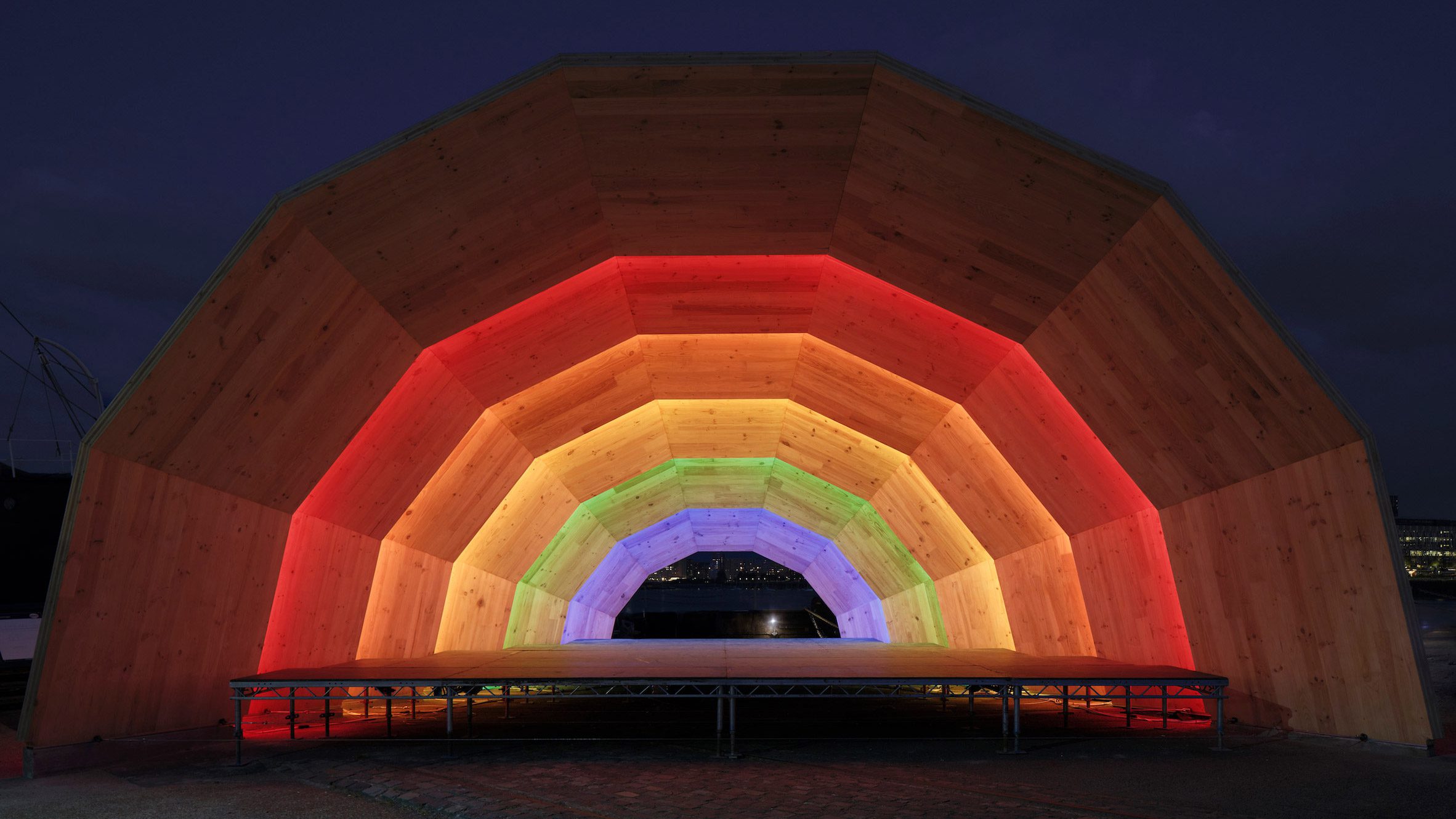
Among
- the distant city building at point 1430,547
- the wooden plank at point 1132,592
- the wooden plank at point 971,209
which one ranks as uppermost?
the distant city building at point 1430,547

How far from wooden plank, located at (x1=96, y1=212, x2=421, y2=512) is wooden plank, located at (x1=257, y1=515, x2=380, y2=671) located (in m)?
1.13

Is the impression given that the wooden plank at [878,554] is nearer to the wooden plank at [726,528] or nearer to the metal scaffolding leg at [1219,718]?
the wooden plank at [726,528]

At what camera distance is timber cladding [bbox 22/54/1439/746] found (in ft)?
31.1

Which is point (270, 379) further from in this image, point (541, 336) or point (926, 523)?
point (926, 523)

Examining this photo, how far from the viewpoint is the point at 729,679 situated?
11.1m

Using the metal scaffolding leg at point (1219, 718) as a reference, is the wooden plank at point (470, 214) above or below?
above

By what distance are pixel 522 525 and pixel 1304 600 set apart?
47.4ft

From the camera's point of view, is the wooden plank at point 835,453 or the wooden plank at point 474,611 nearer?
the wooden plank at point 835,453

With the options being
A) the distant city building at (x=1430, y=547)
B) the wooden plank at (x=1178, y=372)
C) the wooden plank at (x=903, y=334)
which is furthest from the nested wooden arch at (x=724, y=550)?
the distant city building at (x=1430, y=547)

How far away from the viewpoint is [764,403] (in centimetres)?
1945

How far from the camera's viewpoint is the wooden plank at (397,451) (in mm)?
13305

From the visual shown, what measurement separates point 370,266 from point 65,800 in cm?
520

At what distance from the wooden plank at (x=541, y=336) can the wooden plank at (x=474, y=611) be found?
6176 mm

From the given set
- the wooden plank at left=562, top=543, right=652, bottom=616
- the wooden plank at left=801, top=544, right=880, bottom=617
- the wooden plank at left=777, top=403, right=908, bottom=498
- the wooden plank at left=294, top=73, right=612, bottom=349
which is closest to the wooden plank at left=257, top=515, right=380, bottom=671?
the wooden plank at left=294, top=73, right=612, bottom=349
